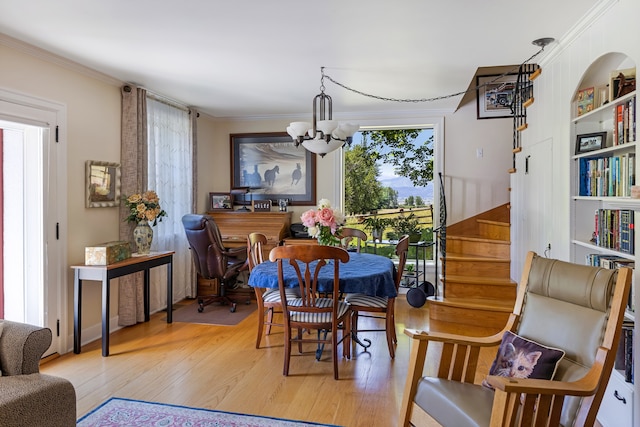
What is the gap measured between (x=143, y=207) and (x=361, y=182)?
3011mm

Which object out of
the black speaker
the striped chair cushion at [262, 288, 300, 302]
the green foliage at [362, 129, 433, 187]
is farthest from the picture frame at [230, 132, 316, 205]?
the striped chair cushion at [262, 288, 300, 302]

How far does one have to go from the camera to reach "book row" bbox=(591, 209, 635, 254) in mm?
2303

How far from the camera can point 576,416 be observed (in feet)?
5.37

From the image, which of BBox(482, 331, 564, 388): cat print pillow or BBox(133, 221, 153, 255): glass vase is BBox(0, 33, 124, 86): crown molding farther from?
BBox(482, 331, 564, 388): cat print pillow

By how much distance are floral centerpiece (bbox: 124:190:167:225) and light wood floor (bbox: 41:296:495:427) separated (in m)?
1.12

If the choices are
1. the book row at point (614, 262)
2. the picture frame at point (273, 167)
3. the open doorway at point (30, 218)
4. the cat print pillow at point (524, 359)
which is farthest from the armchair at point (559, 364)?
the picture frame at point (273, 167)

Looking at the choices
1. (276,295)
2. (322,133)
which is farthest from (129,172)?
(322,133)

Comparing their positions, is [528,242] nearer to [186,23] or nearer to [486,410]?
[486,410]

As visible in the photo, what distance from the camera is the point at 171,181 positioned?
16.5ft

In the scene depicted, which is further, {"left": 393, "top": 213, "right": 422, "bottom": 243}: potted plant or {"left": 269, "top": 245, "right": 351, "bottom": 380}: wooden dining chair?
{"left": 393, "top": 213, "right": 422, "bottom": 243}: potted plant

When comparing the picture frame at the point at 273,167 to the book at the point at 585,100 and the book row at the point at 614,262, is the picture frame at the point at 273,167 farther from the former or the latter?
the book row at the point at 614,262

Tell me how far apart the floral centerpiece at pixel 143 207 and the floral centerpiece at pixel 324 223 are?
1.56 metres

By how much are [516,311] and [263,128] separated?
4589 millimetres

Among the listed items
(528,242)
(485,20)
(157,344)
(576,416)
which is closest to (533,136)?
(528,242)
